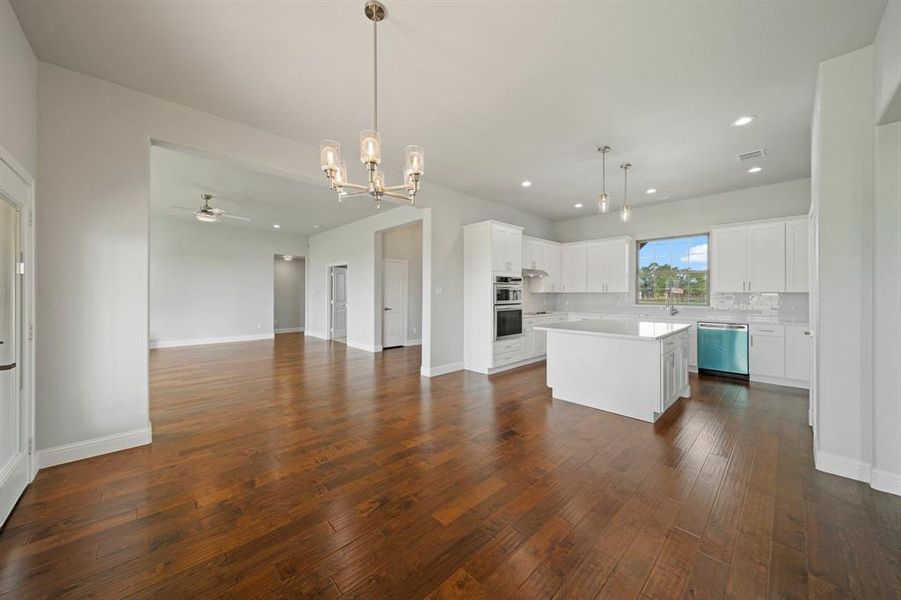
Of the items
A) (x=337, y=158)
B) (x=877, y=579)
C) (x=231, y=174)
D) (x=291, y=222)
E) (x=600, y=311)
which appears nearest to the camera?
(x=877, y=579)

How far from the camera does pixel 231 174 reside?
194 inches

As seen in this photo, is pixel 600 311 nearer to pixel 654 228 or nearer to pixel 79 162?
pixel 654 228

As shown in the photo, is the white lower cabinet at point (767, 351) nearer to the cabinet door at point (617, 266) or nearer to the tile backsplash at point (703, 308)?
the tile backsplash at point (703, 308)

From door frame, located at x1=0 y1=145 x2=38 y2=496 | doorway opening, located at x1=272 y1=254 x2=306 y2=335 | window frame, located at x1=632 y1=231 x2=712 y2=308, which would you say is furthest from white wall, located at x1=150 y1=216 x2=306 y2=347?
window frame, located at x1=632 y1=231 x2=712 y2=308

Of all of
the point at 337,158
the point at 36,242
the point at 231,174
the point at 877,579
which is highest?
the point at 231,174

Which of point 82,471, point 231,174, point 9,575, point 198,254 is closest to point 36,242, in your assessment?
point 82,471

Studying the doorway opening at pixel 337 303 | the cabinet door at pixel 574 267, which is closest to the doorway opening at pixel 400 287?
the doorway opening at pixel 337 303

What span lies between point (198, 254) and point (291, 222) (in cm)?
246

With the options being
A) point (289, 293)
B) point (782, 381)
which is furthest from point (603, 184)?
point (289, 293)

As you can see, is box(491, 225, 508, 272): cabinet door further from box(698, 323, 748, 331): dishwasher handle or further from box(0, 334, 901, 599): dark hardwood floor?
box(698, 323, 748, 331): dishwasher handle

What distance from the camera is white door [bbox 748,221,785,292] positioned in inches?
194

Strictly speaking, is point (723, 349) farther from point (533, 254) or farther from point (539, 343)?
point (533, 254)

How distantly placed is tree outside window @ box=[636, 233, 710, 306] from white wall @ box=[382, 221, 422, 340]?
5038mm

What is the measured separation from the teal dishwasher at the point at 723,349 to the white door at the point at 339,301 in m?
8.05
